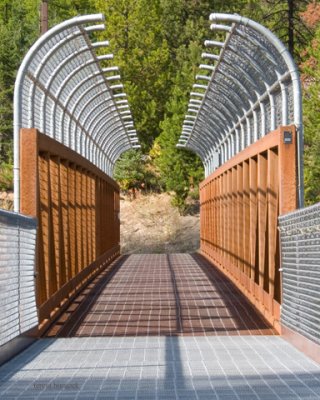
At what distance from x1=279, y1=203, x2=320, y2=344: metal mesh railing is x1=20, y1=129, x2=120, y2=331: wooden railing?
2.74 metres

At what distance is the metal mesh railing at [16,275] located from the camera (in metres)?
A: 7.89

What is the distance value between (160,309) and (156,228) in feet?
A: 111

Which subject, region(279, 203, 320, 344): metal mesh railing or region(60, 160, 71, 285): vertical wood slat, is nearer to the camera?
region(279, 203, 320, 344): metal mesh railing

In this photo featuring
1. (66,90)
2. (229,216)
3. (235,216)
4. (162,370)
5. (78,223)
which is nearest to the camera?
(162,370)

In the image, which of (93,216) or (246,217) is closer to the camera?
(246,217)

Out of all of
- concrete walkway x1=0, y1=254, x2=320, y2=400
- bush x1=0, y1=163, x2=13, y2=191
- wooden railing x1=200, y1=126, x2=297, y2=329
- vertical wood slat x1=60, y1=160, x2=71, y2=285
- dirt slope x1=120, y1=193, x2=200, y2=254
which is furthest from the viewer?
bush x1=0, y1=163, x2=13, y2=191

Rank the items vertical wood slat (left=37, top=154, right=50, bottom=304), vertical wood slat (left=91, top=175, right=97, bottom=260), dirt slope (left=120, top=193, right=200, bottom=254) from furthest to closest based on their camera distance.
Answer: dirt slope (left=120, top=193, right=200, bottom=254) < vertical wood slat (left=91, top=175, right=97, bottom=260) < vertical wood slat (left=37, top=154, right=50, bottom=304)

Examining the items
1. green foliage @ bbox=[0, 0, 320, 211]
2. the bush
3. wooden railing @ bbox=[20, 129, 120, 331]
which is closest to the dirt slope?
green foliage @ bbox=[0, 0, 320, 211]

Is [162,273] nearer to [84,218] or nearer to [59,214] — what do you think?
[84,218]

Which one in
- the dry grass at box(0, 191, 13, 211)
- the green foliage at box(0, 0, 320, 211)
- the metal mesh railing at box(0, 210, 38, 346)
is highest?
the green foliage at box(0, 0, 320, 211)

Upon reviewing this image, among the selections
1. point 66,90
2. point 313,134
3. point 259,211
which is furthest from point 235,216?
point 313,134

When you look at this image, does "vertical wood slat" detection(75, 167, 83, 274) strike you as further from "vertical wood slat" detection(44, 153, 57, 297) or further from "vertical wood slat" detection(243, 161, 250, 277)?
"vertical wood slat" detection(44, 153, 57, 297)

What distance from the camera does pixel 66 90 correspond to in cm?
1598

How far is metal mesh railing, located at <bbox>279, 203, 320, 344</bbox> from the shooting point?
25.6ft
